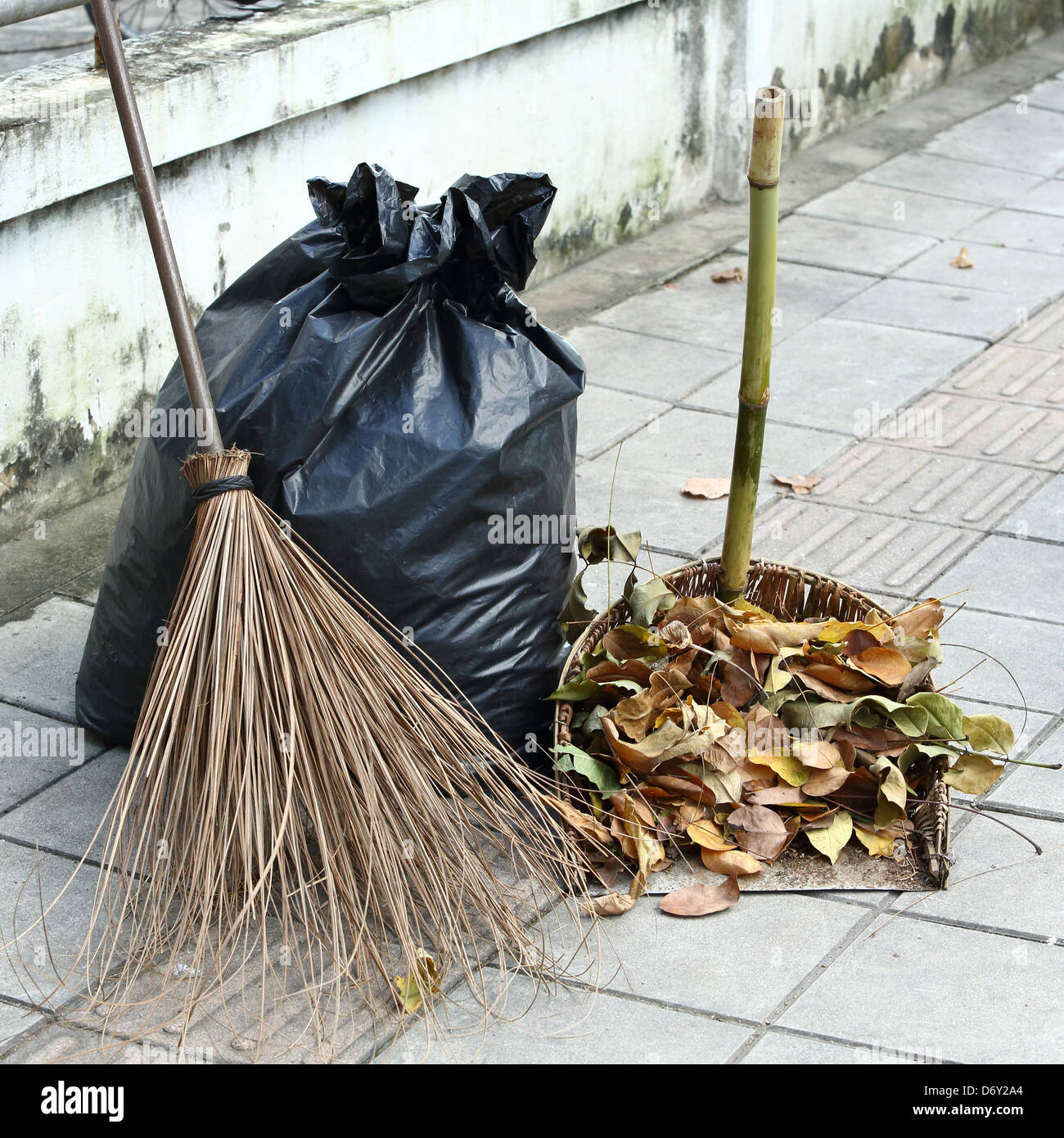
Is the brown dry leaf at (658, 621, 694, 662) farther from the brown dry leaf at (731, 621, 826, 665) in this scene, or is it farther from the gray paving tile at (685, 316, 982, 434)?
the gray paving tile at (685, 316, 982, 434)

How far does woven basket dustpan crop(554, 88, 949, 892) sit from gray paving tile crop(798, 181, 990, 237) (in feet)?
10.9

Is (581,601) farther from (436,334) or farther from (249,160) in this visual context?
(249,160)

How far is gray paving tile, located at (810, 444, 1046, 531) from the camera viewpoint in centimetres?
395

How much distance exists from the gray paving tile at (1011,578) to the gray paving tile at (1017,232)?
2.25m

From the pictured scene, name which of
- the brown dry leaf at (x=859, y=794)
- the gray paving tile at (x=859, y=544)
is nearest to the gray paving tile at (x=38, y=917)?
the brown dry leaf at (x=859, y=794)

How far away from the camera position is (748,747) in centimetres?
272

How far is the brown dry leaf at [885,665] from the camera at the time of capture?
2721 mm

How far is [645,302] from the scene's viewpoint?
5.34 m

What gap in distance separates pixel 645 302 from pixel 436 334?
8.91ft

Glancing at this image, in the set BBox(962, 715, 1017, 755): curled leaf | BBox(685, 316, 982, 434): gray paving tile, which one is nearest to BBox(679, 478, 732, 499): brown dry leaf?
BBox(685, 316, 982, 434): gray paving tile

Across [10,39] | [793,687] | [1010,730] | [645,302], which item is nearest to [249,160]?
[645,302]

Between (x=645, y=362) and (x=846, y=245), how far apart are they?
4.52 ft

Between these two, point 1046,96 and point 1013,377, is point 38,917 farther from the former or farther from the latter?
point 1046,96

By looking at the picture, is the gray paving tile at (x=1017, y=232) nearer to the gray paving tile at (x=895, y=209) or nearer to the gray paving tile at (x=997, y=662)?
the gray paving tile at (x=895, y=209)
